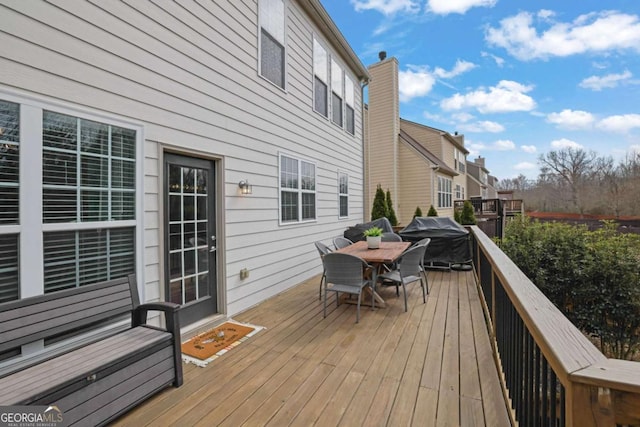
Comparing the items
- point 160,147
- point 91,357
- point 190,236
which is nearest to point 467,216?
point 190,236

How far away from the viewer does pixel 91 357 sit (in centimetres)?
194

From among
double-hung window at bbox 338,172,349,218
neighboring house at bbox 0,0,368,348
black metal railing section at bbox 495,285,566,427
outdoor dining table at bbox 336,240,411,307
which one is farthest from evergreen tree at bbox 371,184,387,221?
black metal railing section at bbox 495,285,566,427

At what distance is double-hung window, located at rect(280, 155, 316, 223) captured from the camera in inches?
203

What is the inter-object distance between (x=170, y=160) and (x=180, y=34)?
141cm

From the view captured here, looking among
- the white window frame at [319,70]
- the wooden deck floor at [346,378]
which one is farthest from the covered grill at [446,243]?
the white window frame at [319,70]

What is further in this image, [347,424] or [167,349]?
[167,349]

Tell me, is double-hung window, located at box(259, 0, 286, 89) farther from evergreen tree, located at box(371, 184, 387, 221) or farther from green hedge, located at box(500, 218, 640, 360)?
evergreen tree, located at box(371, 184, 387, 221)

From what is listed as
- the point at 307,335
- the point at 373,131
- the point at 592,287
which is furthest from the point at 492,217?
the point at 307,335

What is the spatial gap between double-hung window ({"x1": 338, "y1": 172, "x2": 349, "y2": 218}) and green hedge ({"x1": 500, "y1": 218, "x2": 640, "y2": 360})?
4003 millimetres

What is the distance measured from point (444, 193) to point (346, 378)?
13768 millimetres

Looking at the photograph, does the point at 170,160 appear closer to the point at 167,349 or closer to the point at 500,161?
the point at 167,349

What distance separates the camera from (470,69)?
51.5 ft

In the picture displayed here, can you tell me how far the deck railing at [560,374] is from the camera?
79 centimetres

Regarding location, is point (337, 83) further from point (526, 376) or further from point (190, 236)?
point (526, 376)
